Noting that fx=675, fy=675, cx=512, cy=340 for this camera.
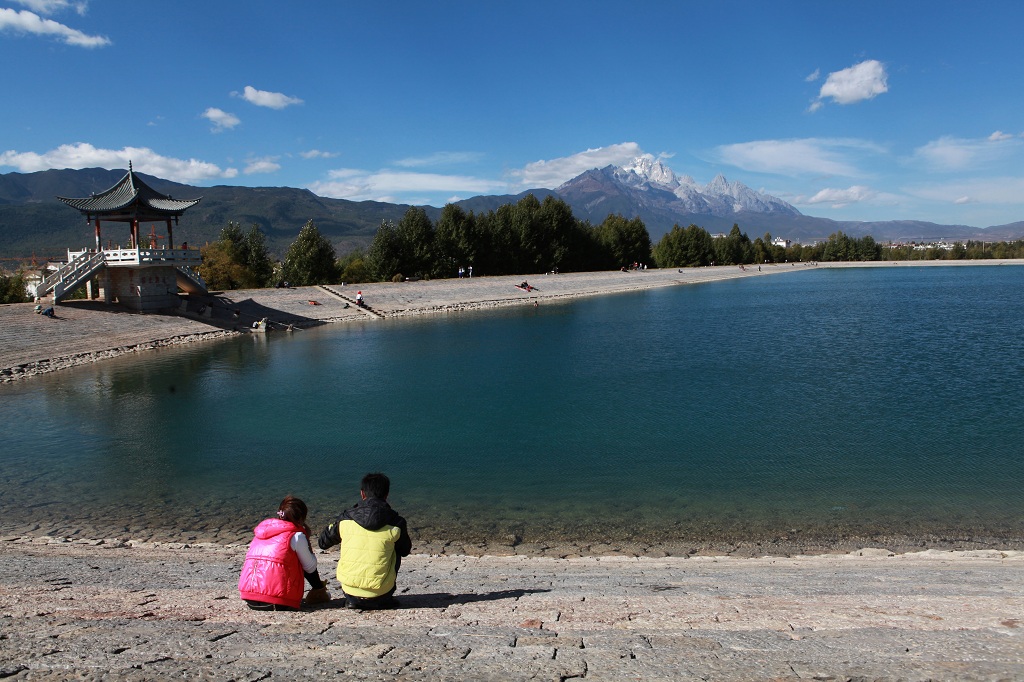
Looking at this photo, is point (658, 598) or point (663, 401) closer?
point (658, 598)

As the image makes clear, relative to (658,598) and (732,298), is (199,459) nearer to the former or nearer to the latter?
(658,598)

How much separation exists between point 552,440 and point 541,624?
43.3ft

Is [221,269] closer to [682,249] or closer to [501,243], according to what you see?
[501,243]

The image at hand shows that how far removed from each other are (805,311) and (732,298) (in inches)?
699

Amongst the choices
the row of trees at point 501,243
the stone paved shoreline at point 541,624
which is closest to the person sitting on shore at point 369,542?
the stone paved shoreline at point 541,624

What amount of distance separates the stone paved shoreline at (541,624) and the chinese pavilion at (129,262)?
40828 millimetres

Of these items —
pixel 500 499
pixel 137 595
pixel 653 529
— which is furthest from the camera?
pixel 500 499

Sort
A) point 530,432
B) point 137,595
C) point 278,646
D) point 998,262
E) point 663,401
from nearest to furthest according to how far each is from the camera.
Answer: point 278,646 → point 137,595 → point 530,432 → point 663,401 → point 998,262

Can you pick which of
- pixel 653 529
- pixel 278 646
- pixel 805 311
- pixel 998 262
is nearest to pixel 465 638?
pixel 278 646

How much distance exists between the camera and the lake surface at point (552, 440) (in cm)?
1434

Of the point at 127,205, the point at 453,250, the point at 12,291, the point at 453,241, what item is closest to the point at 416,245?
the point at 453,250

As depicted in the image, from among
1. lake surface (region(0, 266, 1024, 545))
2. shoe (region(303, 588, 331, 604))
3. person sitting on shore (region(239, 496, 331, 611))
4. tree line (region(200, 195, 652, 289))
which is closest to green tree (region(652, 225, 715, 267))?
tree line (region(200, 195, 652, 289))

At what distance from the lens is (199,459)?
766 inches

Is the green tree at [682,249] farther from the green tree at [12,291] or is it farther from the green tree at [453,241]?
the green tree at [12,291]
